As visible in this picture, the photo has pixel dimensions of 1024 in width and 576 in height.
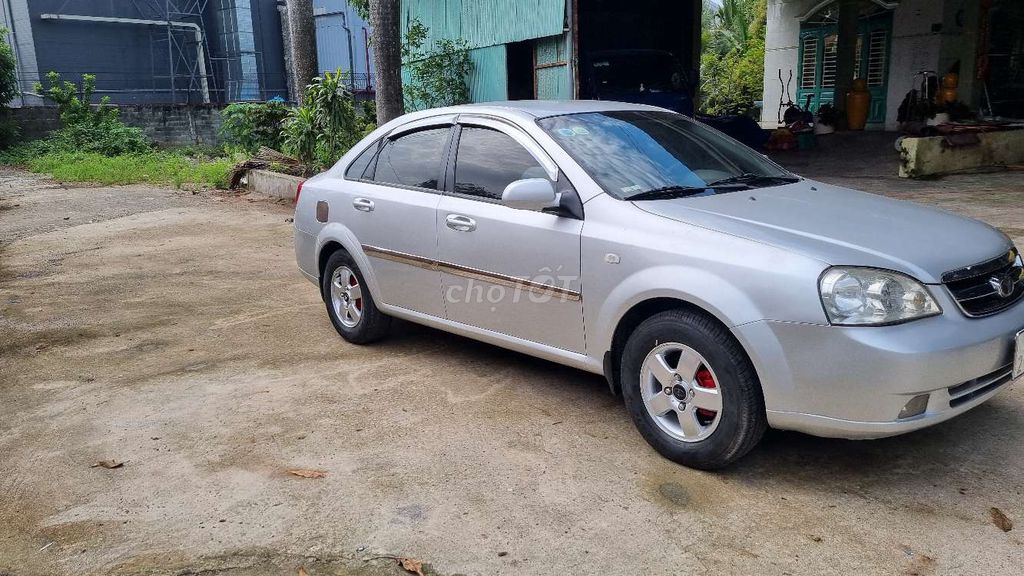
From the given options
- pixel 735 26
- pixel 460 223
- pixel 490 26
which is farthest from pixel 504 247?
pixel 735 26

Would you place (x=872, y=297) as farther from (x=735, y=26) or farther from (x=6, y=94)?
(x=735, y=26)

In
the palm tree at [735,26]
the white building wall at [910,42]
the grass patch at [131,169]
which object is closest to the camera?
the grass patch at [131,169]

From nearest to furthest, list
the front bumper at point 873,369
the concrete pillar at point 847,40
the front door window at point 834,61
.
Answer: the front bumper at point 873,369
the concrete pillar at point 847,40
the front door window at point 834,61

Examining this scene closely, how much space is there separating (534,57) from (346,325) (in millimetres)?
9263

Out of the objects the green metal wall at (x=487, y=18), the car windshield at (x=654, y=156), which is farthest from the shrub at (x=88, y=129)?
the car windshield at (x=654, y=156)

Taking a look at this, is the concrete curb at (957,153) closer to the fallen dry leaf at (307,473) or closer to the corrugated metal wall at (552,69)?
the corrugated metal wall at (552,69)

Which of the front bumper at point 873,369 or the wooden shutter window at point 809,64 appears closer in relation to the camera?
the front bumper at point 873,369

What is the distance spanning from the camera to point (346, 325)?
5.43 metres

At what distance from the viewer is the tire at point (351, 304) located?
5.20 meters

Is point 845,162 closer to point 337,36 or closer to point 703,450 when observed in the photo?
point 703,450

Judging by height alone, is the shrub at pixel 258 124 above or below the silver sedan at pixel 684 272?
above

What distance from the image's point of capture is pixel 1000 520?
9.84 ft

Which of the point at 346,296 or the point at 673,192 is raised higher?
the point at 673,192

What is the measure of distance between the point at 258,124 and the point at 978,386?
1486 cm
